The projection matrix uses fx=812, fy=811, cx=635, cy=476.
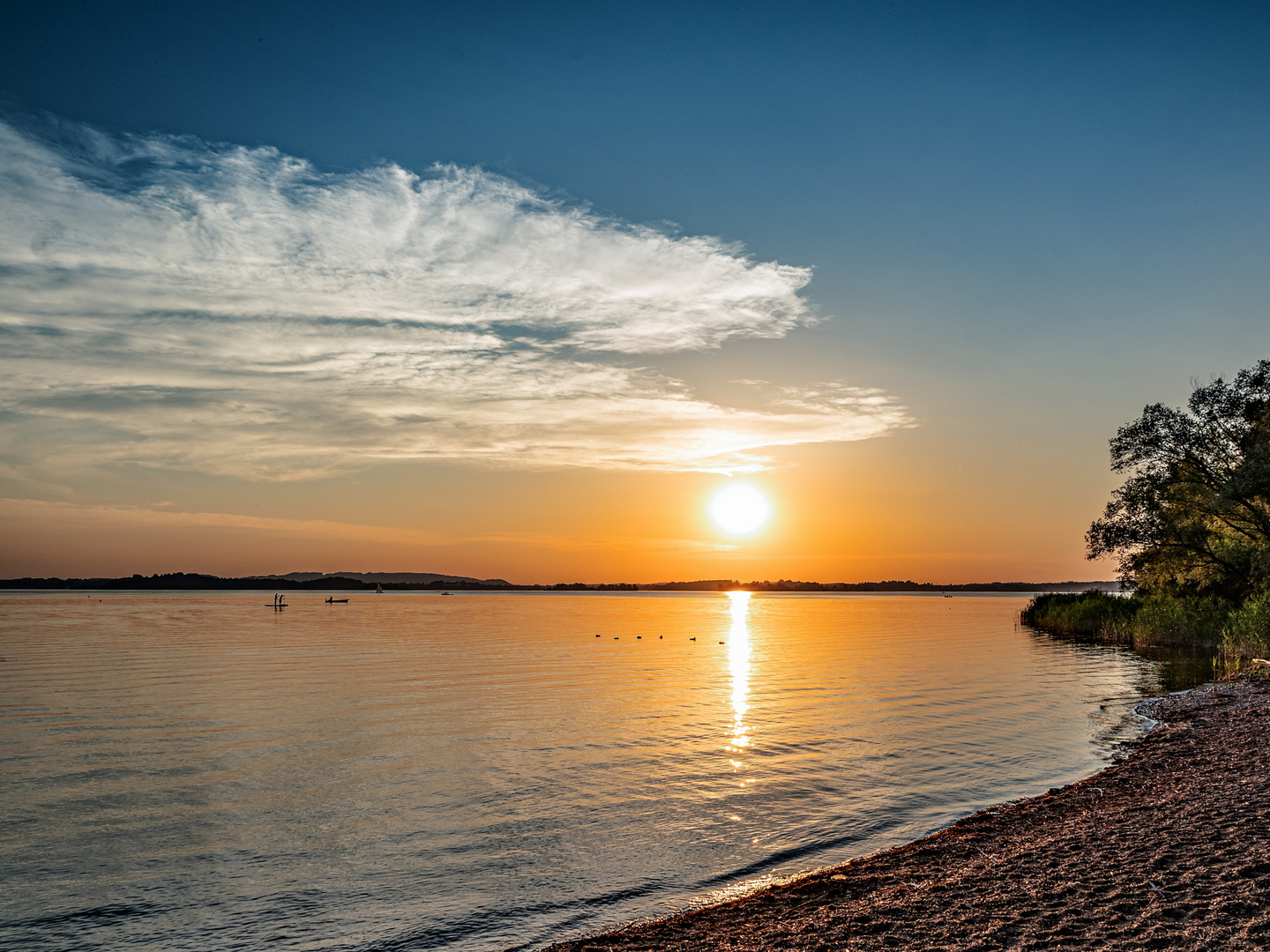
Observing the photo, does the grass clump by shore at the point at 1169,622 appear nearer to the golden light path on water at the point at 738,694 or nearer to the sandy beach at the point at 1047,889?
the golden light path on water at the point at 738,694

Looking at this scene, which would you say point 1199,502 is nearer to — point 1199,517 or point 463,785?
point 1199,517

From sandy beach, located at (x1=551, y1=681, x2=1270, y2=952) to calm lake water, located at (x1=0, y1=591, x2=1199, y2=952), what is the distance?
1.15 metres

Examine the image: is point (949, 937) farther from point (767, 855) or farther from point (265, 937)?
point (265, 937)

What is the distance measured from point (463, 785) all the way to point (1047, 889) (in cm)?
1128

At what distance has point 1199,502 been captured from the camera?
44.7 meters

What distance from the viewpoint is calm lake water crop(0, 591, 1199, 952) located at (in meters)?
10.4

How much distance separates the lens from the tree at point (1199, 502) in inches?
1679

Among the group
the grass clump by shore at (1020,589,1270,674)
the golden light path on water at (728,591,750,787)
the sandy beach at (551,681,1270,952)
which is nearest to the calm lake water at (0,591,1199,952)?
the golden light path on water at (728,591,750,787)

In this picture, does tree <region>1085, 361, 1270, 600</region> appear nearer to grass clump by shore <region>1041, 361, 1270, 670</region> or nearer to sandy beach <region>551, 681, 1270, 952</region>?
grass clump by shore <region>1041, 361, 1270, 670</region>

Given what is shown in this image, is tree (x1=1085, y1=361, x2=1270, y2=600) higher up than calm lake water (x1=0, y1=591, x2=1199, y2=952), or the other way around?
tree (x1=1085, y1=361, x2=1270, y2=600)

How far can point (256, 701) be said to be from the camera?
1112 inches

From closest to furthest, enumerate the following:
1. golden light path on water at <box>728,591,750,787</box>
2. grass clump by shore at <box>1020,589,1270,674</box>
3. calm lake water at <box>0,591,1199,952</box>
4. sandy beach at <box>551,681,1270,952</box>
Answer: sandy beach at <box>551,681,1270,952</box> < calm lake water at <box>0,591,1199,952</box> < golden light path on water at <box>728,591,750,787</box> < grass clump by shore at <box>1020,589,1270,674</box>

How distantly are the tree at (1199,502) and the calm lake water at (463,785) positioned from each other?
11234mm

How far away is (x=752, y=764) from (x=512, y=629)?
5713cm
